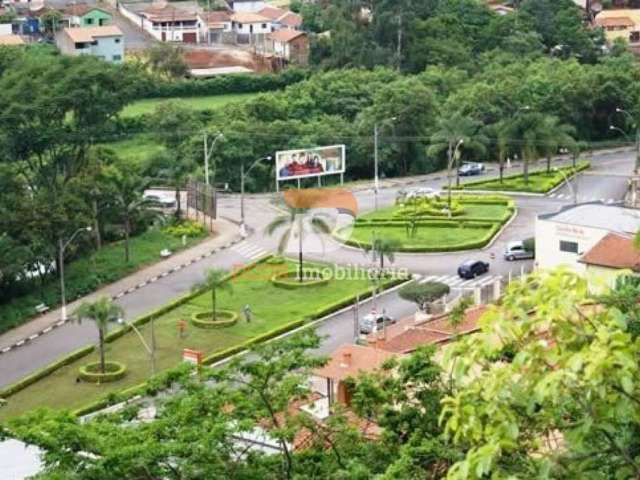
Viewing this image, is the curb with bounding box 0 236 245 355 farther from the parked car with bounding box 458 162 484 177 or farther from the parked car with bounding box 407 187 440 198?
the parked car with bounding box 458 162 484 177

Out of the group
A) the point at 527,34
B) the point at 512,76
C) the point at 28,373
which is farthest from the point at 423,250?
the point at 527,34

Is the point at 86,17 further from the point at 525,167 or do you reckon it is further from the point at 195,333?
the point at 195,333

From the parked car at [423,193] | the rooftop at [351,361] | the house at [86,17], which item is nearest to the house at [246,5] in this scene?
the house at [86,17]

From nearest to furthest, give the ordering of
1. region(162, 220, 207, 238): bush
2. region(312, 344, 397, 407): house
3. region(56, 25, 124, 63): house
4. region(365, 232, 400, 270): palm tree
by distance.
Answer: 1. region(312, 344, 397, 407): house
2. region(365, 232, 400, 270): palm tree
3. region(162, 220, 207, 238): bush
4. region(56, 25, 124, 63): house

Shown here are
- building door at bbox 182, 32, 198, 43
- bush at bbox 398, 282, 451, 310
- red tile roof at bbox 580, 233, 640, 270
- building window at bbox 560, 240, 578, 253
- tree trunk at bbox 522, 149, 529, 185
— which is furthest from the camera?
building door at bbox 182, 32, 198, 43

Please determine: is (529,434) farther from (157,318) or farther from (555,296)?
(157,318)

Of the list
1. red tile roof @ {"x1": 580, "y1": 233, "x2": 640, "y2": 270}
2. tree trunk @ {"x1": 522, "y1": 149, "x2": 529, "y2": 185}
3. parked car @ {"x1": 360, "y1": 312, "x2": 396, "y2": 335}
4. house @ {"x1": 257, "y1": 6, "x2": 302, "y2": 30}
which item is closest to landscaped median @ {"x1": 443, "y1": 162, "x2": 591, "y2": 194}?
tree trunk @ {"x1": 522, "y1": 149, "x2": 529, "y2": 185}
